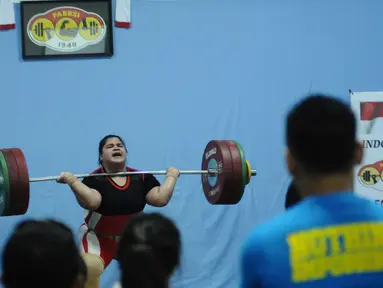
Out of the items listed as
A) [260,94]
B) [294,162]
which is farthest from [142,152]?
[294,162]

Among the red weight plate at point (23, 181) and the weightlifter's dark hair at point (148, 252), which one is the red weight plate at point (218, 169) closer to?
the red weight plate at point (23, 181)

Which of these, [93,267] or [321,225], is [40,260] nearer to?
[321,225]

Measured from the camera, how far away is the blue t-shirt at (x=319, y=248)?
1.05 meters

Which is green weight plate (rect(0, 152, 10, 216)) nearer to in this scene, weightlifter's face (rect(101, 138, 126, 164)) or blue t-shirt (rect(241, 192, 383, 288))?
weightlifter's face (rect(101, 138, 126, 164))

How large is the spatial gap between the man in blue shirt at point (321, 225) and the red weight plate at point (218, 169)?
6.78 ft

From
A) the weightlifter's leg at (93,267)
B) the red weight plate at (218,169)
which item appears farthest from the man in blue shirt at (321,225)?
the red weight plate at (218,169)

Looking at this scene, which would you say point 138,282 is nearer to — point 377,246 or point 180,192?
point 377,246

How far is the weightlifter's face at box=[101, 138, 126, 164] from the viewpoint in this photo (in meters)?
3.31

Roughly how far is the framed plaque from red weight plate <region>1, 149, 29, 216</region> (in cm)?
165

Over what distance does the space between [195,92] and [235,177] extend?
59.0 inches

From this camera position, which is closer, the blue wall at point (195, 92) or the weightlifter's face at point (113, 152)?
the weightlifter's face at point (113, 152)

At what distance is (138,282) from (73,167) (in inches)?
137

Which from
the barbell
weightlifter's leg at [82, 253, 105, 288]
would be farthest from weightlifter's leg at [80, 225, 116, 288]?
the barbell

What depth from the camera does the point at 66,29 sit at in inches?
183
